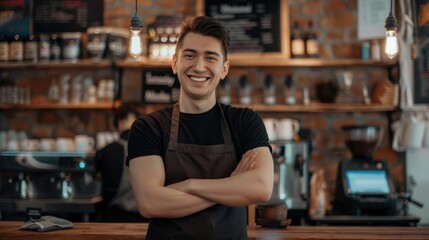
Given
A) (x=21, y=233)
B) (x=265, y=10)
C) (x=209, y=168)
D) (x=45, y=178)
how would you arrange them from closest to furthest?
(x=209, y=168), (x=21, y=233), (x=45, y=178), (x=265, y=10)

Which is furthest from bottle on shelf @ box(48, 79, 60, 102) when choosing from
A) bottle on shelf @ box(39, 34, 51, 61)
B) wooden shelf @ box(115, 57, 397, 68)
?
wooden shelf @ box(115, 57, 397, 68)

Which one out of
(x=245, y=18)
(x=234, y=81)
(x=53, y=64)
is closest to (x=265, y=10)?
(x=245, y=18)

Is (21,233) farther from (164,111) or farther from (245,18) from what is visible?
(245,18)

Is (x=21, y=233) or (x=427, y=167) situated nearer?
(x=21, y=233)

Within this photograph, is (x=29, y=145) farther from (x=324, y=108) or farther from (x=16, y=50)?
(x=324, y=108)

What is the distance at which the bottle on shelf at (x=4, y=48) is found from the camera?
5.33 meters

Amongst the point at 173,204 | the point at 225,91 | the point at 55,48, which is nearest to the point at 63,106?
the point at 55,48

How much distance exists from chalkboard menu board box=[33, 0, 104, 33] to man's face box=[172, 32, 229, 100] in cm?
332

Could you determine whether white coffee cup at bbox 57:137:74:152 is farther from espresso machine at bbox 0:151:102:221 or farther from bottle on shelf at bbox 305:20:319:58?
bottle on shelf at bbox 305:20:319:58

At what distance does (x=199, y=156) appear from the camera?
209 centimetres

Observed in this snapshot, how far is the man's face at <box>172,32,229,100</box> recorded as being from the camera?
6.81 ft

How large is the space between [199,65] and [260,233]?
3.22 feet

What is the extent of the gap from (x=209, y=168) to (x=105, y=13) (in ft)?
12.3

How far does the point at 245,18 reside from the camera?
526cm
